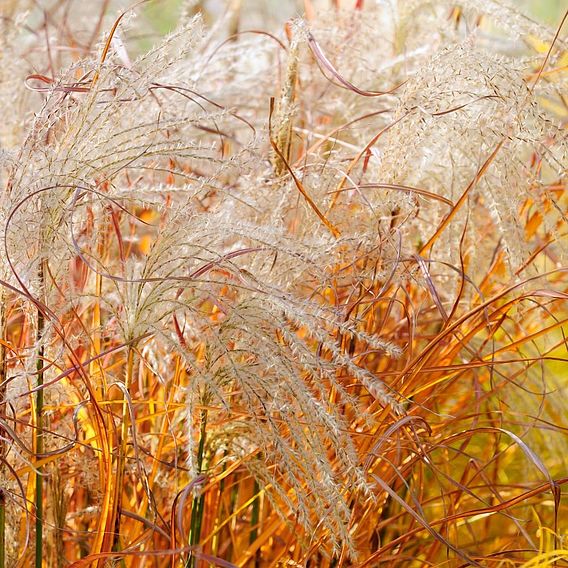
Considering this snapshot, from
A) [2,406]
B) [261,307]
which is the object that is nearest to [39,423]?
[2,406]

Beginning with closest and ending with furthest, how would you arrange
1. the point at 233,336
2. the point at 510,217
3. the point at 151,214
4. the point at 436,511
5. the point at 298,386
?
the point at 298,386
the point at 233,336
the point at 510,217
the point at 436,511
the point at 151,214

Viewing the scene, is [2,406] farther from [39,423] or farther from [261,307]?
[261,307]

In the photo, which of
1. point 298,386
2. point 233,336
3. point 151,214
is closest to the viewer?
point 298,386

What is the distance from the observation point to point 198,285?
0.82m

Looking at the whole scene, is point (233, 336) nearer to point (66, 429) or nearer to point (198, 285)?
point (198, 285)

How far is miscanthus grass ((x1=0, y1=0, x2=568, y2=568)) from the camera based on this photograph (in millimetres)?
809

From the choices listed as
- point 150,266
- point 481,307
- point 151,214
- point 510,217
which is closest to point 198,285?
point 150,266

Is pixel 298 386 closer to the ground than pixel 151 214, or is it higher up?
closer to the ground

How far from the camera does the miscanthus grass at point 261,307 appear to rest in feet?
2.65

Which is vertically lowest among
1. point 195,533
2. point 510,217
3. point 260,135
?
point 195,533

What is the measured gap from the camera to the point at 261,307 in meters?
0.78

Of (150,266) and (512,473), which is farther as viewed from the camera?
(512,473)

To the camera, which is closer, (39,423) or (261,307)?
(261,307)

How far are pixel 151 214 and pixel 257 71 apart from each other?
1.05ft
